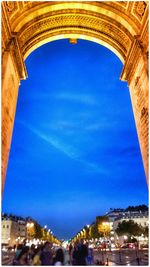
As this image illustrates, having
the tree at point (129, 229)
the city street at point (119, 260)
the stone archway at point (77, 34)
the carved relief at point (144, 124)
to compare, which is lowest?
the tree at point (129, 229)

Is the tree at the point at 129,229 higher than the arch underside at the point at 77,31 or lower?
lower

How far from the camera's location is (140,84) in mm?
12906

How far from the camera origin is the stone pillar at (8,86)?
11.4m

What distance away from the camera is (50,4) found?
13719 mm

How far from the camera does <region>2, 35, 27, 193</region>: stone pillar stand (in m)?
11.4

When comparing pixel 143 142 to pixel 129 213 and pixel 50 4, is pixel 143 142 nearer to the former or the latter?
pixel 50 4

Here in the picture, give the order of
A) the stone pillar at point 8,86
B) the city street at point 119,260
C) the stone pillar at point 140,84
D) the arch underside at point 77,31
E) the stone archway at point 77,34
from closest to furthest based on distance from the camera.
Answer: the stone pillar at point 8,86 → the stone archway at point 77,34 → the stone pillar at point 140,84 → the arch underside at point 77,31 → the city street at point 119,260

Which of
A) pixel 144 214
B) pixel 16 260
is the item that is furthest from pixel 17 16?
pixel 144 214

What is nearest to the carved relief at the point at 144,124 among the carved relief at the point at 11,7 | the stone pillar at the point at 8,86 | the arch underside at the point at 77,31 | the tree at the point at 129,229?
the arch underside at the point at 77,31

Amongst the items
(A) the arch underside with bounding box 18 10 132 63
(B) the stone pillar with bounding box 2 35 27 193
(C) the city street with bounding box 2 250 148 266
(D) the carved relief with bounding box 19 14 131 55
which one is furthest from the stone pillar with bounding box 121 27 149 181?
(C) the city street with bounding box 2 250 148 266

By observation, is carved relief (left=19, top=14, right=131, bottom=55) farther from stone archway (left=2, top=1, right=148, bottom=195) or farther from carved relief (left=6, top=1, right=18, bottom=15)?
carved relief (left=6, top=1, right=18, bottom=15)

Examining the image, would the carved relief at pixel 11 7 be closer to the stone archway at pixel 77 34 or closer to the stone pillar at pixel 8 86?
the stone archway at pixel 77 34

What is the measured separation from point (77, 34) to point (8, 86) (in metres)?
5.86

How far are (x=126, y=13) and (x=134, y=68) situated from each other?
8.43 ft
